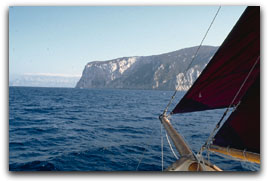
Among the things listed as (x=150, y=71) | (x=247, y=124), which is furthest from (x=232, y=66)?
(x=150, y=71)

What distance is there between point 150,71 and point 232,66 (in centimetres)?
9899

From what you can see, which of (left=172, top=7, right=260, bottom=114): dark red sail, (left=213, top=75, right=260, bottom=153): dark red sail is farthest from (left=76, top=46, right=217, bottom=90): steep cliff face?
(left=213, top=75, right=260, bottom=153): dark red sail

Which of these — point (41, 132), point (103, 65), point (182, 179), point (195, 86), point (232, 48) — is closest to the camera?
point (232, 48)

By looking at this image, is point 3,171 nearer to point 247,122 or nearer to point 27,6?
point 27,6

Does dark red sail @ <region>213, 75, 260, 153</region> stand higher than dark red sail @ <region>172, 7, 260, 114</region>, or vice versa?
dark red sail @ <region>172, 7, 260, 114</region>

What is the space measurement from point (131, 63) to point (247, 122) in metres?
126

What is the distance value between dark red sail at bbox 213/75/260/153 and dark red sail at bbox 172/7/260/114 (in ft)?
0.38

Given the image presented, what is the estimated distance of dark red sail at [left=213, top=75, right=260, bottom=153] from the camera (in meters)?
2.95

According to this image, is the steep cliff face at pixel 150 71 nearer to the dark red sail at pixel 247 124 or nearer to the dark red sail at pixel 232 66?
the dark red sail at pixel 232 66

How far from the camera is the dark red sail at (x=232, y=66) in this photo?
280 cm

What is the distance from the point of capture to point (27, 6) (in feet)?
15.2

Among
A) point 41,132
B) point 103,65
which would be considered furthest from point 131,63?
point 41,132

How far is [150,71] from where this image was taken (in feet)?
332

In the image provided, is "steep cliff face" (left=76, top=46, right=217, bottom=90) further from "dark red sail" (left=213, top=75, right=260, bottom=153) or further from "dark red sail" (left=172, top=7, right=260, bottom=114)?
"dark red sail" (left=213, top=75, right=260, bottom=153)
